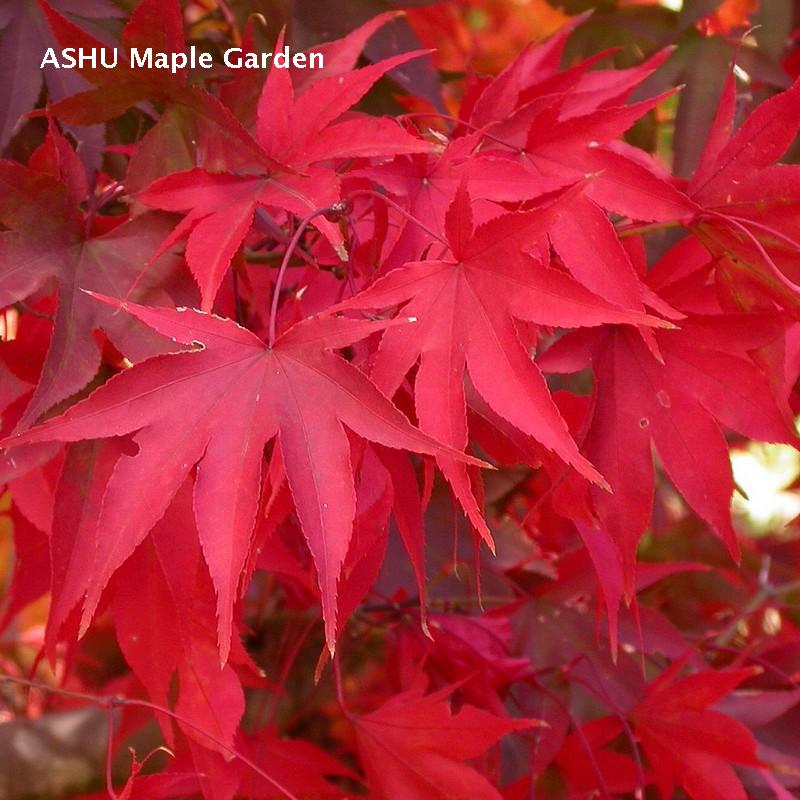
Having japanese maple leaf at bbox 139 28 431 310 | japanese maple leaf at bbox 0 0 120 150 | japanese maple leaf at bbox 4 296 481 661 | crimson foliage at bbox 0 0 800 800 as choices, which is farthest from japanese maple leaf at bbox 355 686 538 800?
japanese maple leaf at bbox 0 0 120 150

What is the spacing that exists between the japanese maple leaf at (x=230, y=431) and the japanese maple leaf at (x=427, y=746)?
0.25 m

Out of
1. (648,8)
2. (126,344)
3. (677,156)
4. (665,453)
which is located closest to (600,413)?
(665,453)

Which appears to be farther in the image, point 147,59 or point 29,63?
point 29,63

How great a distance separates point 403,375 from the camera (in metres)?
0.50

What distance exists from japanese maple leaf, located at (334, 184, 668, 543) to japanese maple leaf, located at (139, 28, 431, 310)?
60mm

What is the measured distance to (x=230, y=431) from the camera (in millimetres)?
493

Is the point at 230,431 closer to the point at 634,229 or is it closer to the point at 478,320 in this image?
the point at 478,320

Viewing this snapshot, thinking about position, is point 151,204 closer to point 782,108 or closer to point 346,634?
point 782,108

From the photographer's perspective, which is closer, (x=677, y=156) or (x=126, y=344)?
(x=126, y=344)

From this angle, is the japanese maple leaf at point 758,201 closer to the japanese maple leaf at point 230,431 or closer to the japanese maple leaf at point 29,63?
the japanese maple leaf at point 230,431

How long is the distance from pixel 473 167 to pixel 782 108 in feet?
0.60

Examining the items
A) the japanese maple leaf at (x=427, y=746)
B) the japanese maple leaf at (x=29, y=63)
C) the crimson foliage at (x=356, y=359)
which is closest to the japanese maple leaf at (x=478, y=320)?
the crimson foliage at (x=356, y=359)

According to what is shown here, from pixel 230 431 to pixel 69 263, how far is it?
0.58ft

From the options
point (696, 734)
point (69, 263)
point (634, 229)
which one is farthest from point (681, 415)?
point (69, 263)
